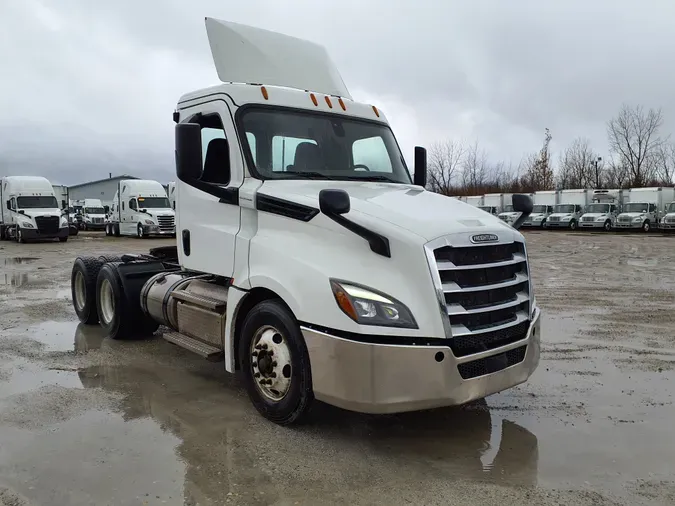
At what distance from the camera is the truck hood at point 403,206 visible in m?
4.14

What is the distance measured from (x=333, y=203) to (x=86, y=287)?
5.44 m

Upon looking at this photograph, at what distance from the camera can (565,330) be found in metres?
8.50

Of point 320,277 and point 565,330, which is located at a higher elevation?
point 320,277

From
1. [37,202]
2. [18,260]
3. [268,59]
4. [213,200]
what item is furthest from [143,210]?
[213,200]

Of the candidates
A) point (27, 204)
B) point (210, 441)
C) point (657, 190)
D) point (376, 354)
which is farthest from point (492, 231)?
point (657, 190)

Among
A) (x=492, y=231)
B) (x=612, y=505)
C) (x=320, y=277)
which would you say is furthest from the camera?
(x=492, y=231)

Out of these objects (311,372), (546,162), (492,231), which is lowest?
(311,372)

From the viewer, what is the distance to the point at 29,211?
29.8m

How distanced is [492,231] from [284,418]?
2135 mm

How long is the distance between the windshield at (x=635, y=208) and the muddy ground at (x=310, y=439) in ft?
125

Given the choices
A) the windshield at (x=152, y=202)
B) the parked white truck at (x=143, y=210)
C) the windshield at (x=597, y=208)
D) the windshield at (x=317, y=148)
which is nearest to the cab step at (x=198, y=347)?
the windshield at (x=317, y=148)

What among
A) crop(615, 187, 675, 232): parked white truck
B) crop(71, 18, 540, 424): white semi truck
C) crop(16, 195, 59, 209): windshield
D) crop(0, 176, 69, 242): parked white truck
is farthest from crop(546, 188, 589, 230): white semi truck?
crop(71, 18, 540, 424): white semi truck

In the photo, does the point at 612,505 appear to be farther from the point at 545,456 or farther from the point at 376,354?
the point at 376,354

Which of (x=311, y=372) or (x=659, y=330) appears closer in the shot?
(x=311, y=372)
